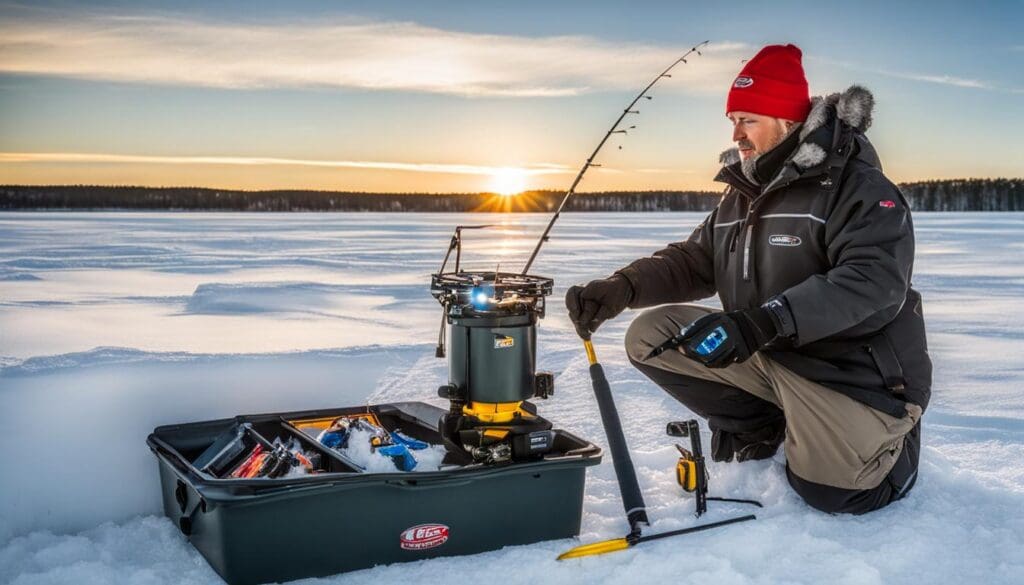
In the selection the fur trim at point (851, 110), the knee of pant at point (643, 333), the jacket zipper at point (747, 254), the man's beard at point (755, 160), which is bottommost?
the knee of pant at point (643, 333)

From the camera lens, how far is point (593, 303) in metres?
3.06

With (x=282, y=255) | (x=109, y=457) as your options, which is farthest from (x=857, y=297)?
(x=282, y=255)

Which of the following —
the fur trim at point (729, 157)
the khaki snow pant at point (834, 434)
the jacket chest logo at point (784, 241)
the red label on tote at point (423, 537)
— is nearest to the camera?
the red label on tote at point (423, 537)

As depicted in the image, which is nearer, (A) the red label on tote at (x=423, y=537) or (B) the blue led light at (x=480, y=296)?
(A) the red label on tote at (x=423, y=537)

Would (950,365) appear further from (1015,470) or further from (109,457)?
(109,457)

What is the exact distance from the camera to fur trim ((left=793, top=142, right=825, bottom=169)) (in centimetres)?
275

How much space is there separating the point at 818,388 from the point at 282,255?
509 inches

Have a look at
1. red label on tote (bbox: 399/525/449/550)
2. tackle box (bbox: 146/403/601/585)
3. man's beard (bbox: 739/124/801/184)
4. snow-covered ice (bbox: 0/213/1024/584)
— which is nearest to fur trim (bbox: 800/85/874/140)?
man's beard (bbox: 739/124/801/184)

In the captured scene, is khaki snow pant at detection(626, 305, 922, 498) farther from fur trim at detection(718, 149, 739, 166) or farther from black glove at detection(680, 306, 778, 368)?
fur trim at detection(718, 149, 739, 166)

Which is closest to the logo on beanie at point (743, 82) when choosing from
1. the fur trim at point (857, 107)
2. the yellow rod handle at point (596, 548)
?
the fur trim at point (857, 107)

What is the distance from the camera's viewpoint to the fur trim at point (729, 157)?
3127 mm

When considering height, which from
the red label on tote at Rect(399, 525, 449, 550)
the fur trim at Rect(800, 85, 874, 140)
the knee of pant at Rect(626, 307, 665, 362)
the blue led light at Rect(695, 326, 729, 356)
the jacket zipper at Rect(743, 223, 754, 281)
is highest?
the fur trim at Rect(800, 85, 874, 140)

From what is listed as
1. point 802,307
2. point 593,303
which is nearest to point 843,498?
point 802,307

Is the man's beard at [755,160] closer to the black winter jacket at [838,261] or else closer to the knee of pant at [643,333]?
the black winter jacket at [838,261]
